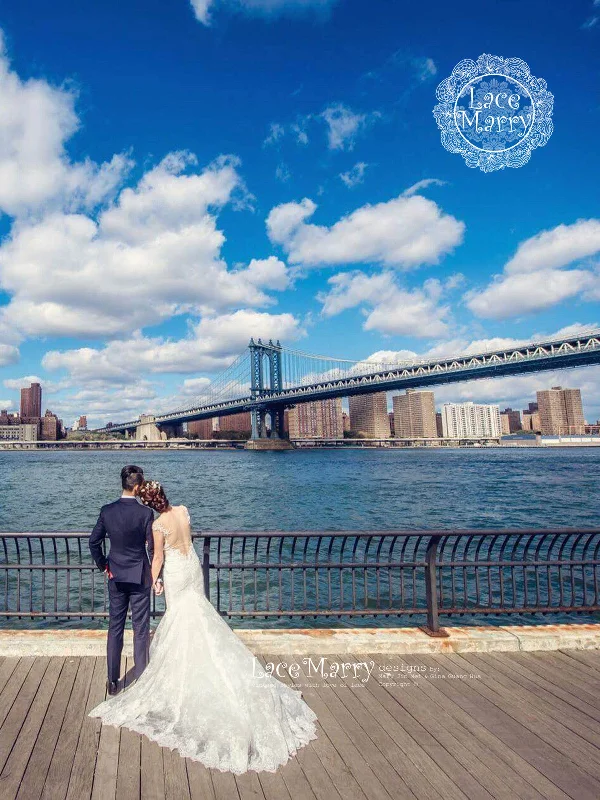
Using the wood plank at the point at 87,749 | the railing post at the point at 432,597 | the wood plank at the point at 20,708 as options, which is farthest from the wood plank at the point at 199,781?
the railing post at the point at 432,597

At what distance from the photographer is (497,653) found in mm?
4695

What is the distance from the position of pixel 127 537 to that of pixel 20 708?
4.42 feet

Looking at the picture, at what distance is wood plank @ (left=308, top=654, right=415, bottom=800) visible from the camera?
Answer: 9.65 ft

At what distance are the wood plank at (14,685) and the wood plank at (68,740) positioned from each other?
1.30ft

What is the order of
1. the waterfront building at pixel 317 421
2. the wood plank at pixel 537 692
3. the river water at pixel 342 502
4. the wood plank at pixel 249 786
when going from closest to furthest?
1. the wood plank at pixel 249 786
2. the wood plank at pixel 537 692
3. the river water at pixel 342 502
4. the waterfront building at pixel 317 421

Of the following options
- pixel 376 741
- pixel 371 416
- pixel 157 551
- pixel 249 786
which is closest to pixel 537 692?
pixel 376 741

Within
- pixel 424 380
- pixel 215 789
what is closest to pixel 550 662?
pixel 215 789

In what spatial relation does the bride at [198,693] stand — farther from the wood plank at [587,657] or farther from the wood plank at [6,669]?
the wood plank at [587,657]

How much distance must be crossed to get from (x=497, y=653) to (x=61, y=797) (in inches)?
140

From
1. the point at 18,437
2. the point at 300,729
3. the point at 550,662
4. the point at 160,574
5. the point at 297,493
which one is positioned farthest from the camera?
the point at 18,437

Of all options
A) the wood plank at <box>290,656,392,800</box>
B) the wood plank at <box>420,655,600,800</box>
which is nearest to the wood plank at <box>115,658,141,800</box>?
the wood plank at <box>290,656,392,800</box>

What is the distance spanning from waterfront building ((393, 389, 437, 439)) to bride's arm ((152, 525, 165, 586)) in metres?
160

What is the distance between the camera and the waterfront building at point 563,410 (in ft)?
568

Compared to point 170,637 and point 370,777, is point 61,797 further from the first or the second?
point 370,777
